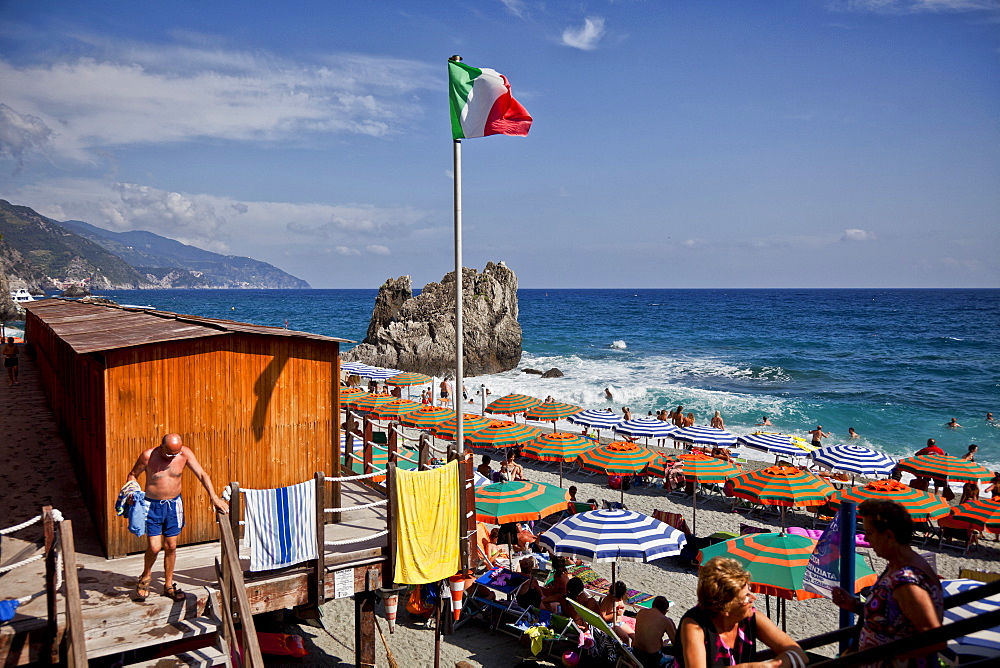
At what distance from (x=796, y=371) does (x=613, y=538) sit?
2074 inches

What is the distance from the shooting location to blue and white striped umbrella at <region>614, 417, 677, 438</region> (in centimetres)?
2137

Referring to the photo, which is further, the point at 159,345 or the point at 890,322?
the point at 890,322

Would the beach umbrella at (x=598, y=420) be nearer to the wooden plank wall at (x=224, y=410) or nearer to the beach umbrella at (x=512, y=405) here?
the beach umbrella at (x=512, y=405)

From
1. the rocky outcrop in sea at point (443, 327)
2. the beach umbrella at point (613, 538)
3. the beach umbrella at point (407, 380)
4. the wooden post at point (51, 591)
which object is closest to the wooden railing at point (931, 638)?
the wooden post at point (51, 591)

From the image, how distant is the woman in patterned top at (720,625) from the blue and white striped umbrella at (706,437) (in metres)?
18.2

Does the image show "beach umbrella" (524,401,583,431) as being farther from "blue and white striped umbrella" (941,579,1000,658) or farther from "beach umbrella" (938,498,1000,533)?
"blue and white striped umbrella" (941,579,1000,658)

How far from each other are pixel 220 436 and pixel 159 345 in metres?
1.44

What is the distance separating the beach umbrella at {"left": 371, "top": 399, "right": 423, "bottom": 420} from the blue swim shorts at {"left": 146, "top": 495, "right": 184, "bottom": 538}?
15.2 metres

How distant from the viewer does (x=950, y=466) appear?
17891 mm

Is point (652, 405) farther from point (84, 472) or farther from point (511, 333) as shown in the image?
point (84, 472)

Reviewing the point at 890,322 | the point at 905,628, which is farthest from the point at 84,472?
the point at 890,322

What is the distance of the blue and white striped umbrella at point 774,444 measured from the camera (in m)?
20.7

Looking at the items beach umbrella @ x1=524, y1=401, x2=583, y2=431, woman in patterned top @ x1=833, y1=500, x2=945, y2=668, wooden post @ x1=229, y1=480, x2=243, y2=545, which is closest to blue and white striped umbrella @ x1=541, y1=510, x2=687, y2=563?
wooden post @ x1=229, y1=480, x2=243, y2=545

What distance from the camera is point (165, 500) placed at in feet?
21.8
